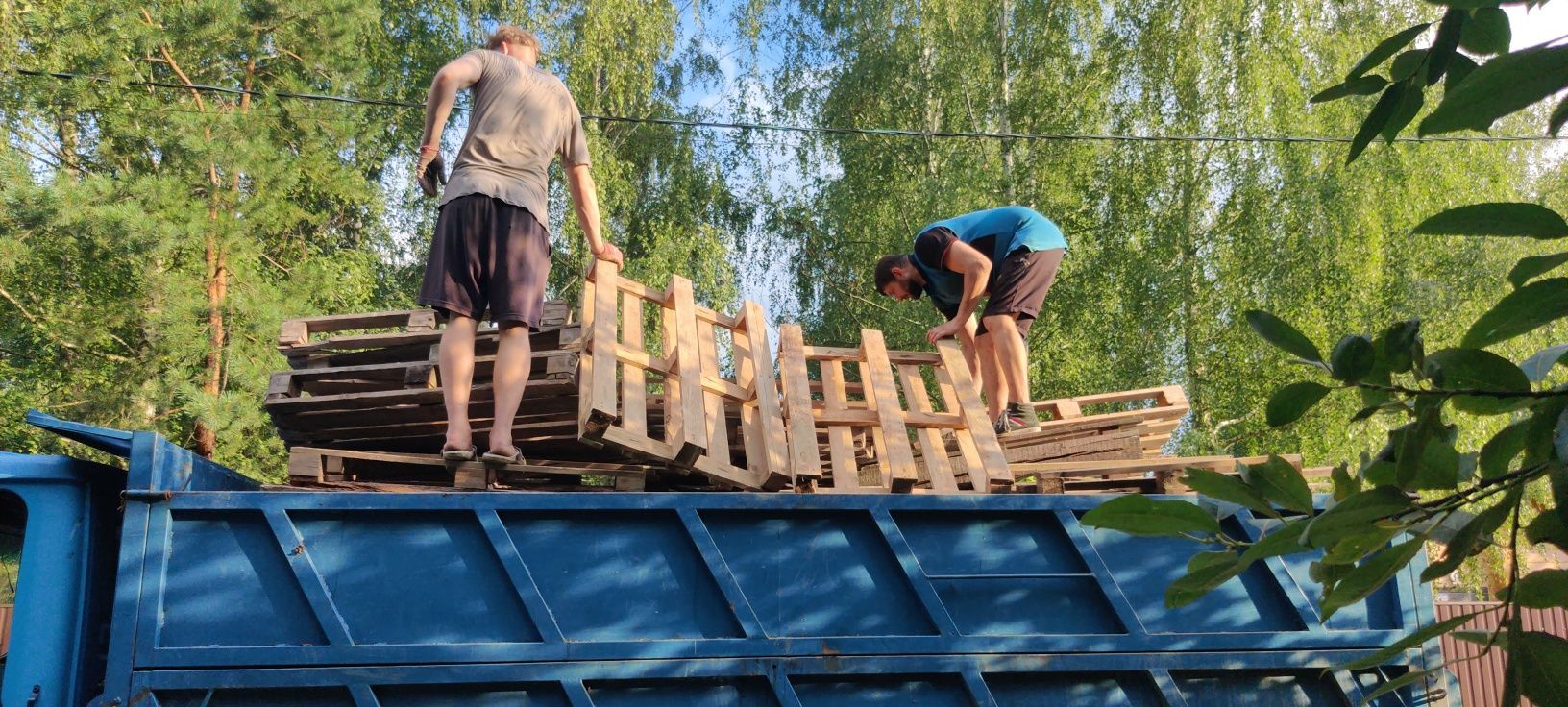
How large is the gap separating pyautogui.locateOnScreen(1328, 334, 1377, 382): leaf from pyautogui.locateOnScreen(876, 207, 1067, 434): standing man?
5.40 metres

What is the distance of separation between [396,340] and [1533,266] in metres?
5.45

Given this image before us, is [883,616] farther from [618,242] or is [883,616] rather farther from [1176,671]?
[618,242]

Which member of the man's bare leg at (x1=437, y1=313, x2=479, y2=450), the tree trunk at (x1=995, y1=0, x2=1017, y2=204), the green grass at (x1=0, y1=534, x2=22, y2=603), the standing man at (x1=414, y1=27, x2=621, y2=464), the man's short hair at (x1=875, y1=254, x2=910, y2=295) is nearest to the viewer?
the green grass at (x1=0, y1=534, x2=22, y2=603)

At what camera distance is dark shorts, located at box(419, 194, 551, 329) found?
5230 millimetres

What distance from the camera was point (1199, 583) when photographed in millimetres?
1068

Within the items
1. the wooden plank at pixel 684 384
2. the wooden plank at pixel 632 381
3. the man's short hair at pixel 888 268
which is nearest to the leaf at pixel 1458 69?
the wooden plank at pixel 684 384

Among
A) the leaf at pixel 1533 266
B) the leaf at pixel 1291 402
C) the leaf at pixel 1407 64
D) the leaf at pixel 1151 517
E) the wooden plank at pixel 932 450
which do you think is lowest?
the wooden plank at pixel 932 450

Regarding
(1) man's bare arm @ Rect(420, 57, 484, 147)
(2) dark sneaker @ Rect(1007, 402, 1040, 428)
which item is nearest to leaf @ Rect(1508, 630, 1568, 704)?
(1) man's bare arm @ Rect(420, 57, 484, 147)

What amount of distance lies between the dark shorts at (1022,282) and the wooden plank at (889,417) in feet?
2.99

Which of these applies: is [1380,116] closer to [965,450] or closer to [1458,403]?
[1458,403]

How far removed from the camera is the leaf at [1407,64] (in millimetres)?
986

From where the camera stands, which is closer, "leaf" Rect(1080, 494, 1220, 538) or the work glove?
"leaf" Rect(1080, 494, 1220, 538)

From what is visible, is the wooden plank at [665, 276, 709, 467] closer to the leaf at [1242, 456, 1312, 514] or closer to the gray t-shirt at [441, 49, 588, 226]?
the gray t-shirt at [441, 49, 588, 226]

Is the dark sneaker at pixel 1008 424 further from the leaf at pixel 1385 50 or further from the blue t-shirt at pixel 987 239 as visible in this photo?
the leaf at pixel 1385 50
